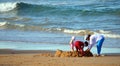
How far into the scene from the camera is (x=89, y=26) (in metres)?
24.4

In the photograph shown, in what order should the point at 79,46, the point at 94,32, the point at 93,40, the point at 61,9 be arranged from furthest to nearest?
the point at 61,9
the point at 94,32
the point at 93,40
the point at 79,46

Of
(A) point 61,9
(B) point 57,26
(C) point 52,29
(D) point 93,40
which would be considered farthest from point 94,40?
(A) point 61,9

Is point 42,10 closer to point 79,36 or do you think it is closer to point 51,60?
point 79,36

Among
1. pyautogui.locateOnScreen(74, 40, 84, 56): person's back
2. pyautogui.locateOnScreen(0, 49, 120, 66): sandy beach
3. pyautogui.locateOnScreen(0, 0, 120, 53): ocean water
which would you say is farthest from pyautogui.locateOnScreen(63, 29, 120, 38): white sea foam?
pyautogui.locateOnScreen(74, 40, 84, 56): person's back

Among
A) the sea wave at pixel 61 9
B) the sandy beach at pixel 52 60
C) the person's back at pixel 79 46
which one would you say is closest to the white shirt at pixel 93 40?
the person's back at pixel 79 46

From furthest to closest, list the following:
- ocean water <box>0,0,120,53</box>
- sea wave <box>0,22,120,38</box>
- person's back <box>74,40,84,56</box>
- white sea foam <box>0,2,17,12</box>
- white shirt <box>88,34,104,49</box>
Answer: white sea foam <box>0,2,17,12</box>
sea wave <box>0,22,120,38</box>
ocean water <box>0,0,120,53</box>
white shirt <box>88,34,104,49</box>
person's back <box>74,40,84,56</box>

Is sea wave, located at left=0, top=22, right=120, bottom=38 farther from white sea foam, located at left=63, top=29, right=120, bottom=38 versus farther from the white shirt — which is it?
the white shirt

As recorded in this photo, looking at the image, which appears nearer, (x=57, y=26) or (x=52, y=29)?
(x=52, y=29)

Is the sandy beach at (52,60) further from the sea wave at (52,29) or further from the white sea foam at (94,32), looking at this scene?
the sea wave at (52,29)

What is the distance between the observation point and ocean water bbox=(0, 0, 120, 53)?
18766 mm

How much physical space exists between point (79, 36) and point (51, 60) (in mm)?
7579

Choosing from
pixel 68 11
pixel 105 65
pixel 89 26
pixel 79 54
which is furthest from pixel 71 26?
pixel 105 65

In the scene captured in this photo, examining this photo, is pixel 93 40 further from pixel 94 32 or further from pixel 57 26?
pixel 57 26

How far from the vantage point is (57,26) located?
24906mm
